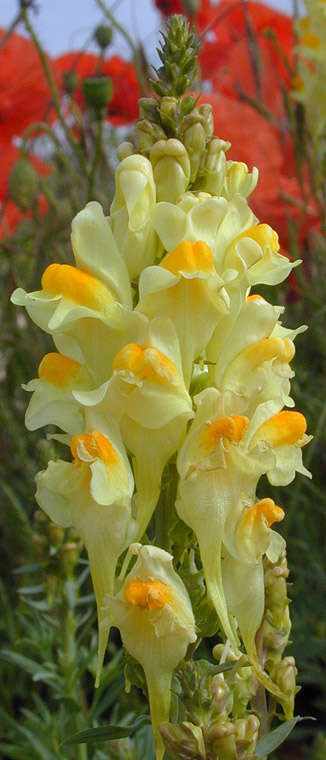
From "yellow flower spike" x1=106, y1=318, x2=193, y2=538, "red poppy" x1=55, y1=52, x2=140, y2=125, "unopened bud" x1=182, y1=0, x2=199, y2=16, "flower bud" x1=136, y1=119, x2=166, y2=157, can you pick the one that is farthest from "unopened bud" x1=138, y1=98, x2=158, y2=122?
"red poppy" x1=55, y1=52, x2=140, y2=125

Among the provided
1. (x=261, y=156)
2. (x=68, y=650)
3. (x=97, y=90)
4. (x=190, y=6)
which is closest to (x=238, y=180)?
(x=68, y=650)

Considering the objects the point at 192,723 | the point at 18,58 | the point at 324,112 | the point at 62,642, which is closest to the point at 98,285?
the point at 192,723

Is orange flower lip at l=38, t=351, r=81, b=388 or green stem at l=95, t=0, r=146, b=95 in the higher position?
green stem at l=95, t=0, r=146, b=95

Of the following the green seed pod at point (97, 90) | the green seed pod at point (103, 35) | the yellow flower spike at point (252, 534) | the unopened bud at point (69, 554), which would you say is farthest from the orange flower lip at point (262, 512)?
the green seed pod at point (103, 35)

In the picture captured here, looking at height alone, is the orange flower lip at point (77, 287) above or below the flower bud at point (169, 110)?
below

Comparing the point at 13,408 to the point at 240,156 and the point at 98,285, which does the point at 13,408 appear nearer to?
the point at 240,156

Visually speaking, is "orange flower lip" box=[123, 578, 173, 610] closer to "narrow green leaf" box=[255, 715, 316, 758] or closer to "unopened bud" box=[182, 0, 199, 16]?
"narrow green leaf" box=[255, 715, 316, 758]

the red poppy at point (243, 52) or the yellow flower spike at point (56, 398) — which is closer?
the yellow flower spike at point (56, 398)

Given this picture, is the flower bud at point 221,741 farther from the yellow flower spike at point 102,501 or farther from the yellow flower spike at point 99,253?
the yellow flower spike at point 99,253
